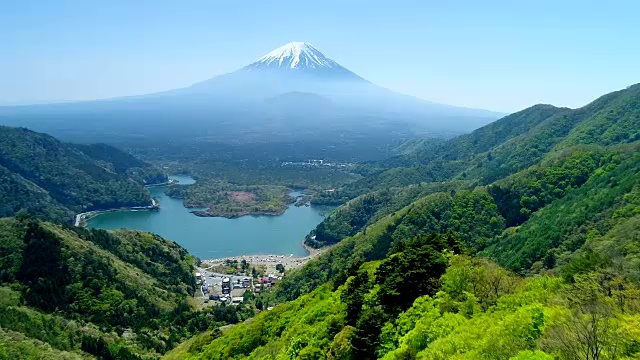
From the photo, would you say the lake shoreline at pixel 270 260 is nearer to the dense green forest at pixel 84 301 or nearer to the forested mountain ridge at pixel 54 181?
the dense green forest at pixel 84 301

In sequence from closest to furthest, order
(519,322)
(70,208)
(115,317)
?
(519,322), (115,317), (70,208)

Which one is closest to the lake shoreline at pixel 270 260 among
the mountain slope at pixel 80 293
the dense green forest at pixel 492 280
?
the dense green forest at pixel 492 280

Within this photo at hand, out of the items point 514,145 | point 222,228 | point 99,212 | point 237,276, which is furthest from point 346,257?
point 99,212

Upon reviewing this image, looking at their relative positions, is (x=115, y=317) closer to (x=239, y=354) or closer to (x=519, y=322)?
(x=239, y=354)

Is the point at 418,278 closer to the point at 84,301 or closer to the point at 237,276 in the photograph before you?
the point at 84,301

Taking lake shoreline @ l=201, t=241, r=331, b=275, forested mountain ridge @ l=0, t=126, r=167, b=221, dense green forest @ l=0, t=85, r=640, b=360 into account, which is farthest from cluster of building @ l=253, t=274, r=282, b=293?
forested mountain ridge @ l=0, t=126, r=167, b=221

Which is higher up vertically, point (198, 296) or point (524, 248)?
point (524, 248)

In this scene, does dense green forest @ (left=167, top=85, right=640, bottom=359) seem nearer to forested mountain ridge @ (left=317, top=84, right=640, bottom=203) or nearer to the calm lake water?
forested mountain ridge @ (left=317, top=84, right=640, bottom=203)

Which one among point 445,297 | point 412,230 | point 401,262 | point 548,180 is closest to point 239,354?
point 401,262
